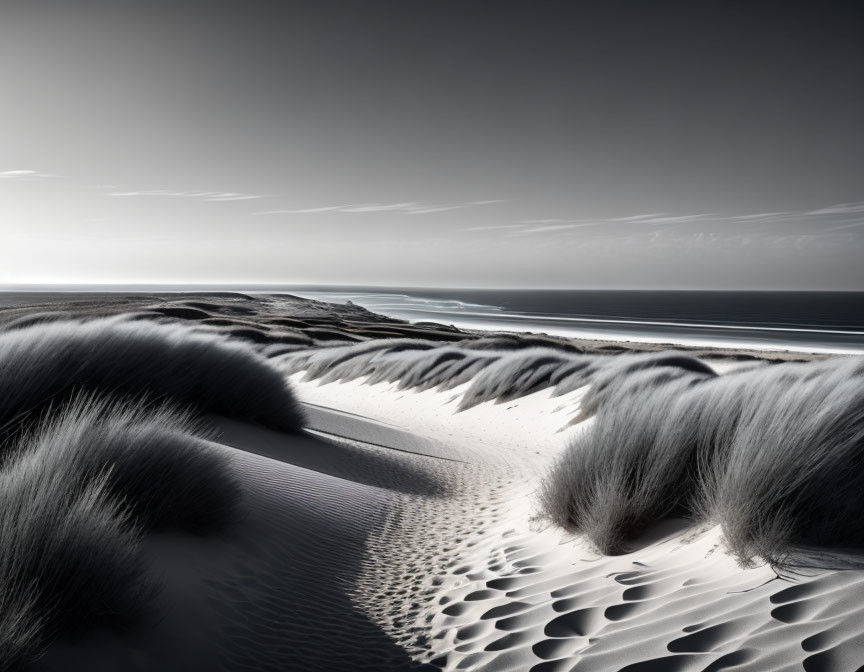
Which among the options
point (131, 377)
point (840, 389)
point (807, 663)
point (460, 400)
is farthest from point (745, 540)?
point (460, 400)

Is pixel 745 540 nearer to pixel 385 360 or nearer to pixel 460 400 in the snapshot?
pixel 460 400

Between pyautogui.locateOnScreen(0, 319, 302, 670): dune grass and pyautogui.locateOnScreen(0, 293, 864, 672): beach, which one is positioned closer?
pyautogui.locateOnScreen(0, 319, 302, 670): dune grass

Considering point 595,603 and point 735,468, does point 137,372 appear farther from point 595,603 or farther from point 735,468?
point 735,468

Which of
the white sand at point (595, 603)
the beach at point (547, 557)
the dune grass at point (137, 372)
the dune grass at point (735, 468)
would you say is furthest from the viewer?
the dune grass at point (137, 372)

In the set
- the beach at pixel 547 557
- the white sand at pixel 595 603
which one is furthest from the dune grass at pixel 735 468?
the white sand at pixel 595 603

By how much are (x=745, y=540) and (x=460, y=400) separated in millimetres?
11728

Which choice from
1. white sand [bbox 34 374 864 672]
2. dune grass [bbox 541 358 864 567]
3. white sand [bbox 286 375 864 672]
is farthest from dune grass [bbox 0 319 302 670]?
dune grass [bbox 541 358 864 567]

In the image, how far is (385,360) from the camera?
62.2 ft

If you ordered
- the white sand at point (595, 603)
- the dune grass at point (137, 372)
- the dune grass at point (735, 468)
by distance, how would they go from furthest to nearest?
the dune grass at point (137, 372) < the dune grass at point (735, 468) < the white sand at point (595, 603)

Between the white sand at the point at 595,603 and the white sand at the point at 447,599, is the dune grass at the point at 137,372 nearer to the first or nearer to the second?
the white sand at the point at 447,599

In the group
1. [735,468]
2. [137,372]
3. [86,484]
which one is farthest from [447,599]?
[137,372]

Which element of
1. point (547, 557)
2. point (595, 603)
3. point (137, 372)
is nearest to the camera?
point (595, 603)

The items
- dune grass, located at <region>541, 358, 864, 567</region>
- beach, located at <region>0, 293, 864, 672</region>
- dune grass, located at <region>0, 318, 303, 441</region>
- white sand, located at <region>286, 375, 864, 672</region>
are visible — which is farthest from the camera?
dune grass, located at <region>0, 318, 303, 441</region>

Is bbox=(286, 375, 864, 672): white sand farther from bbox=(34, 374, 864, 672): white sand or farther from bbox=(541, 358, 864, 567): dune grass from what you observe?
bbox=(541, 358, 864, 567): dune grass
